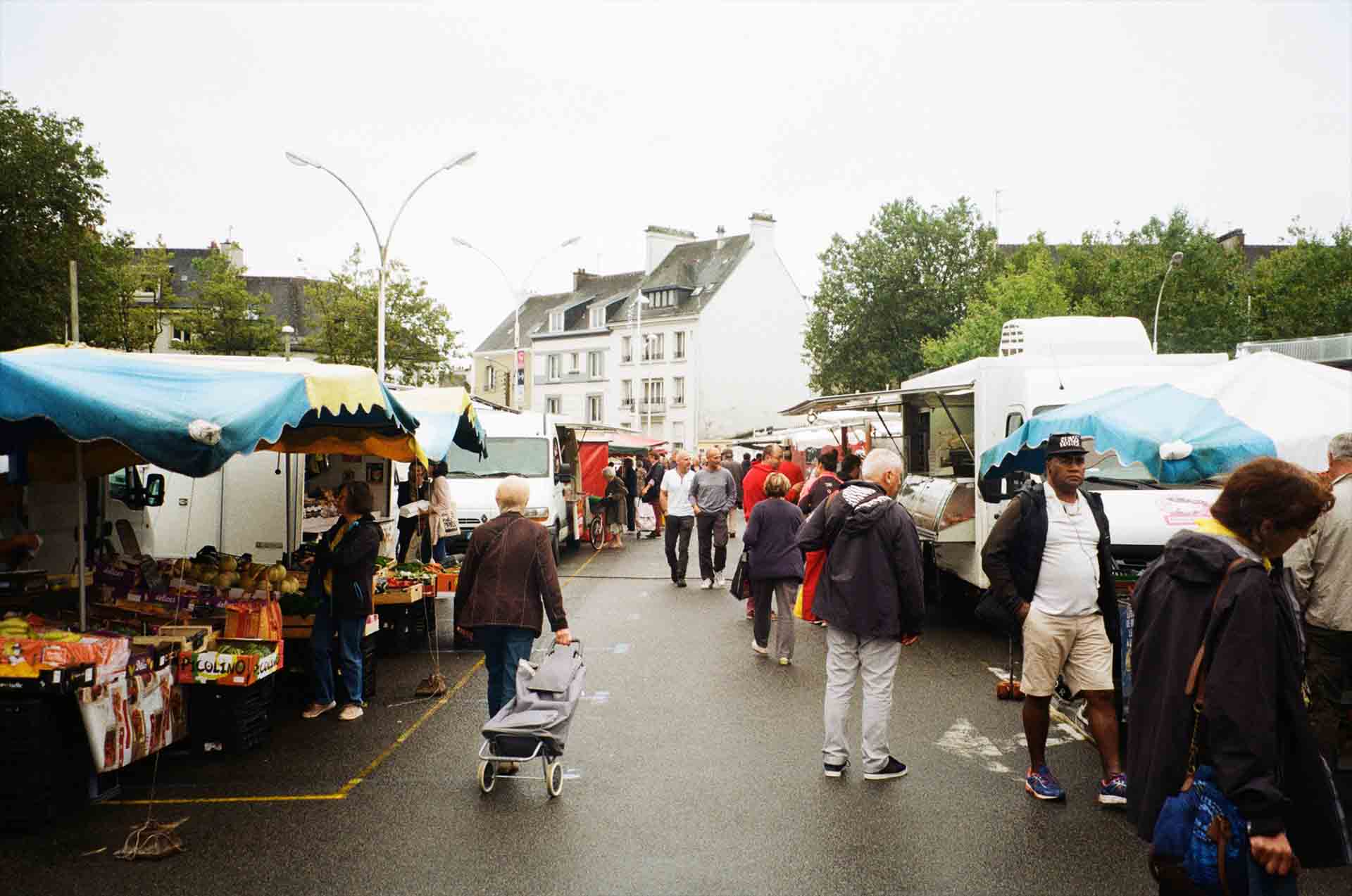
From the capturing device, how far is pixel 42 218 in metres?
37.8

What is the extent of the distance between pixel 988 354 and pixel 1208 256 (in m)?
10.9

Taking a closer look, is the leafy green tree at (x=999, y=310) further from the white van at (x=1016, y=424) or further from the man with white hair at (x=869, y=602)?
the man with white hair at (x=869, y=602)

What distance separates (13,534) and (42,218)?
3270cm

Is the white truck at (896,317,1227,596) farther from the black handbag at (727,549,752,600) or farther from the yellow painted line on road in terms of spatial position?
the yellow painted line on road

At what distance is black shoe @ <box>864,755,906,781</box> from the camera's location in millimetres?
6773

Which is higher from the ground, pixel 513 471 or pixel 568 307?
pixel 568 307

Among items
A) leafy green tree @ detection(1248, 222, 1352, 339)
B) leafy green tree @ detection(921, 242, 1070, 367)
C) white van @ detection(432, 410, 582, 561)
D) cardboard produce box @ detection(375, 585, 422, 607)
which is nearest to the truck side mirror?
cardboard produce box @ detection(375, 585, 422, 607)

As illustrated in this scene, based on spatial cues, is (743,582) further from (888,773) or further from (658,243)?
(658,243)

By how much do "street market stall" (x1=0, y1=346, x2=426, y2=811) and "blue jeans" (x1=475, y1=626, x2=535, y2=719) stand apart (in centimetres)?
155

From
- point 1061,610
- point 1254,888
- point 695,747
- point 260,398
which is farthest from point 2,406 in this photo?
point 1254,888

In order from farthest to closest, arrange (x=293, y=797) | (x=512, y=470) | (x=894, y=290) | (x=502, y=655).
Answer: (x=894, y=290) → (x=512, y=470) → (x=502, y=655) → (x=293, y=797)

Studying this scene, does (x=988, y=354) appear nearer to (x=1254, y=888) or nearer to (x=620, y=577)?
(x=620, y=577)

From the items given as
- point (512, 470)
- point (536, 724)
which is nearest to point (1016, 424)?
point (536, 724)

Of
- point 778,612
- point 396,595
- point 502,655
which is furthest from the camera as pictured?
point 396,595
